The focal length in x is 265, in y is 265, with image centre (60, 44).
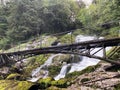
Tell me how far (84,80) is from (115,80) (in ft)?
8.97

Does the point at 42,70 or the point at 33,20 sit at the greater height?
the point at 33,20

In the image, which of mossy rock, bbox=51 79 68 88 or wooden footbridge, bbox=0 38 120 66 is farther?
mossy rock, bbox=51 79 68 88

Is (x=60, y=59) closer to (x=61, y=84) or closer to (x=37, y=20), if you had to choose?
(x=61, y=84)

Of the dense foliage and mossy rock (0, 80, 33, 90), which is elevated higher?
the dense foliage

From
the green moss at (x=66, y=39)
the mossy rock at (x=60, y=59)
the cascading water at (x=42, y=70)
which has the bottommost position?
the cascading water at (x=42, y=70)

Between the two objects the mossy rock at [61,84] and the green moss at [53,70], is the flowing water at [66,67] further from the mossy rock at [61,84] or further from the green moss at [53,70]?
the mossy rock at [61,84]

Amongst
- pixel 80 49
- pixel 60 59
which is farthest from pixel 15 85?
pixel 60 59

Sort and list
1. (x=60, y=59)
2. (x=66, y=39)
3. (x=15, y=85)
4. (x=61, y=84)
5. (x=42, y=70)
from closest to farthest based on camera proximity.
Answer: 1. (x=15, y=85)
2. (x=61, y=84)
3. (x=42, y=70)
4. (x=60, y=59)
5. (x=66, y=39)

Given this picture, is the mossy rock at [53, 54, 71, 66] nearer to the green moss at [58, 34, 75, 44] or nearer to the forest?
the green moss at [58, 34, 75, 44]

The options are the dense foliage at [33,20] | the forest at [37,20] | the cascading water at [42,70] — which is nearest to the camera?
the cascading water at [42,70]

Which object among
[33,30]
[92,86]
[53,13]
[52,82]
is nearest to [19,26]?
[33,30]

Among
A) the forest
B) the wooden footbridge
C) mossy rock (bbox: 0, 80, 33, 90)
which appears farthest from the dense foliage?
mossy rock (bbox: 0, 80, 33, 90)

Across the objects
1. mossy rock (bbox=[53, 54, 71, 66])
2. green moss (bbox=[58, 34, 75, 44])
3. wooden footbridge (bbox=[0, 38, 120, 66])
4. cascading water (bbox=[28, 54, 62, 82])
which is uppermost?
wooden footbridge (bbox=[0, 38, 120, 66])

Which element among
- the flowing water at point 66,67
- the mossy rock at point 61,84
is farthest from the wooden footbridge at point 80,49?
the flowing water at point 66,67
